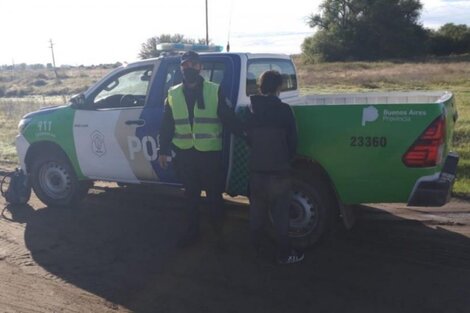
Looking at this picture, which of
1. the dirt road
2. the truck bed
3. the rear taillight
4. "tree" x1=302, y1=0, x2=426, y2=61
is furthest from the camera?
"tree" x1=302, y1=0, x2=426, y2=61

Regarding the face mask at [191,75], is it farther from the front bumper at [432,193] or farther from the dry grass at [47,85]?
the dry grass at [47,85]

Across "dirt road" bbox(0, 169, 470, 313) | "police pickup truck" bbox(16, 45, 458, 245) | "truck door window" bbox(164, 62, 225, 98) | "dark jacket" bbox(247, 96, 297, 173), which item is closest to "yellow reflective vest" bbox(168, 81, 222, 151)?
"police pickup truck" bbox(16, 45, 458, 245)

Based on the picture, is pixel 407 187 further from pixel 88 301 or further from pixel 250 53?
pixel 88 301

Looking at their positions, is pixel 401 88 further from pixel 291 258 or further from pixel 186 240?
pixel 291 258

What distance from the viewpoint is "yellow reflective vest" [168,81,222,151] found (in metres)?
5.24

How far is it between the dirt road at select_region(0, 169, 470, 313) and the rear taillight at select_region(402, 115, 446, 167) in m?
0.96

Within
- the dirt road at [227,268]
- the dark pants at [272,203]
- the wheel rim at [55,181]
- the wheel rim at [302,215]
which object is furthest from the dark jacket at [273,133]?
the wheel rim at [55,181]

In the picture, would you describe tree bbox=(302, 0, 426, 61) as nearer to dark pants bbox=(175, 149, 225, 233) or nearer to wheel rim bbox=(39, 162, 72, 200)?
wheel rim bbox=(39, 162, 72, 200)

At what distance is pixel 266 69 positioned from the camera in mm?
6352

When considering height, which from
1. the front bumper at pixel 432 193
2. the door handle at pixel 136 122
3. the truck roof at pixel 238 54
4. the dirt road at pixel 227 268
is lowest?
the dirt road at pixel 227 268

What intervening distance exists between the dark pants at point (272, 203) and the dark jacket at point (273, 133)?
126 mm

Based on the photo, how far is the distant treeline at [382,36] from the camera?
6244cm

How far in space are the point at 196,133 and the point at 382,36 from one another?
202ft

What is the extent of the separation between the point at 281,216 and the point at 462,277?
1.65 metres
